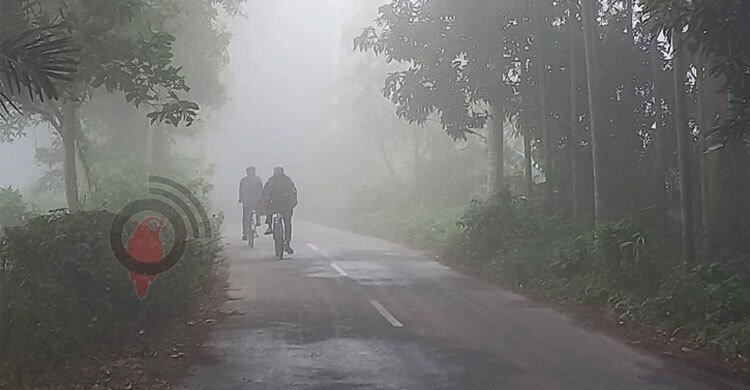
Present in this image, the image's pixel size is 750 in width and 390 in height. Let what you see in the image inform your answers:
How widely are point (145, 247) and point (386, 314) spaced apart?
11.1 feet

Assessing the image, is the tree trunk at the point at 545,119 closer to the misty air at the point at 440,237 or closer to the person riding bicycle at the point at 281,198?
the misty air at the point at 440,237

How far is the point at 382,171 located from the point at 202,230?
32164 mm

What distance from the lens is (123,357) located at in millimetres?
8242

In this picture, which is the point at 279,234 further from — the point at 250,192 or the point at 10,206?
the point at 10,206

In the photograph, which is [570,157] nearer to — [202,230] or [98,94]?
[202,230]

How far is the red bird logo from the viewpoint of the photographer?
30.5 ft

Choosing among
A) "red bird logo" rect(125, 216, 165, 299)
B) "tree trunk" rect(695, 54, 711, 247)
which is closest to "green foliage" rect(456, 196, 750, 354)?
"tree trunk" rect(695, 54, 711, 247)

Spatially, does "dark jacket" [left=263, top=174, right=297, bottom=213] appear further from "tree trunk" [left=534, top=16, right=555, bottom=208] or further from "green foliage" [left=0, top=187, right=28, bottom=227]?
"green foliage" [left=0, top=187, right=28, bottom=227]

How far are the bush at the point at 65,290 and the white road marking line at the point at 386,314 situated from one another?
9.18 ft

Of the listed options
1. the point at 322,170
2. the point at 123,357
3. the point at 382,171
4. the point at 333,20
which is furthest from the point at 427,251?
the point at 333,20

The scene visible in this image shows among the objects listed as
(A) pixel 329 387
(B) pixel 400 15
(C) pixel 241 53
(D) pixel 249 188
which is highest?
(C) pixel 241 53

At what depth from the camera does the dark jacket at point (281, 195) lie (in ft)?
61.4

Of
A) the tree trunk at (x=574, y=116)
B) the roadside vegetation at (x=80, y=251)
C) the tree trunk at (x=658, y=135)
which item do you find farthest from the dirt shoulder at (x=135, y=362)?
the tree trunk at (x=658, y=135)

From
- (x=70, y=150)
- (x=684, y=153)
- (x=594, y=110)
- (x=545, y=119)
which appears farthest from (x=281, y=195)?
(x=684, y=153)
